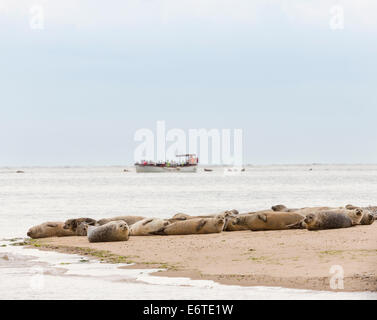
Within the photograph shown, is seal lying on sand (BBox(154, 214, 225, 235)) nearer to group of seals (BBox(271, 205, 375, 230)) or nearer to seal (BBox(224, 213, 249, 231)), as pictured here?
seal (BBox(224, 213, 249, 231))

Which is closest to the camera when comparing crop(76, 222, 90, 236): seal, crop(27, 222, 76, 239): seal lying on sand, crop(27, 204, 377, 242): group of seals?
crop(27, 204, 377, 242): group of seals

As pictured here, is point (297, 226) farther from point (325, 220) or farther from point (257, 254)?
Result: point (257, 254)

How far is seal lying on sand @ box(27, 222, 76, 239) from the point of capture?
19452mm

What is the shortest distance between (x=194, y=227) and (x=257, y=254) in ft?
17.5

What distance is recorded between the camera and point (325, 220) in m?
18.6

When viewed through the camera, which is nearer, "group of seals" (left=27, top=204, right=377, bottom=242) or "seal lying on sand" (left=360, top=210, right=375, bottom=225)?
"group of seals" (left=27, top=204, right=377, bottom=242)

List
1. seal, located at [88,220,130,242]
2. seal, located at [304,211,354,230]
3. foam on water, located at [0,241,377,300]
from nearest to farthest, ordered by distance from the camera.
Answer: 1. foam on water, located at [0,241,377,300]
2. seal, located at [88,220,130,242]
3. seal, located at [304,211,354,230]

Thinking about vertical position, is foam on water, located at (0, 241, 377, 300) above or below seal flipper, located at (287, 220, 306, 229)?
above

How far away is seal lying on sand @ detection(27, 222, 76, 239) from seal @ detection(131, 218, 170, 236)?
1886mm

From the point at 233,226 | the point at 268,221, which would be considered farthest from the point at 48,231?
the point at 268,221

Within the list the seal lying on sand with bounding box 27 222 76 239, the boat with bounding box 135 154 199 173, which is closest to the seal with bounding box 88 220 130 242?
the seal lying on sand with bounding box 27 222 76 239
